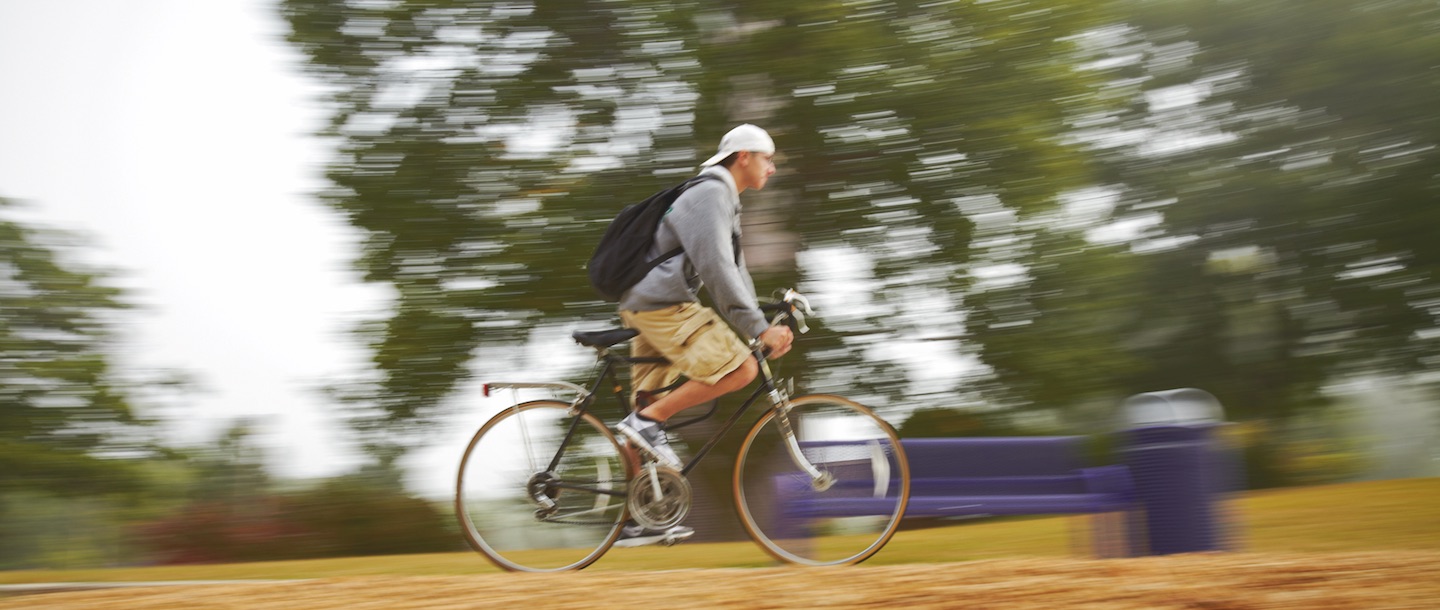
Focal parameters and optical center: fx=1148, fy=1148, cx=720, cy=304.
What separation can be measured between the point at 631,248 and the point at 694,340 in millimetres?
461

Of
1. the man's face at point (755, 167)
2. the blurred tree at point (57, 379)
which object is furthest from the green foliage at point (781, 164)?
the blurred tree at point (57, 379)

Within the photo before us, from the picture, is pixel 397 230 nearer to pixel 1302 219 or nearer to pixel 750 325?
pixel 750 325

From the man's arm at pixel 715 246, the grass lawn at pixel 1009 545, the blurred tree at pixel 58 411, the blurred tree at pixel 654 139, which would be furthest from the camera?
the blurred tree at pixel 58 411

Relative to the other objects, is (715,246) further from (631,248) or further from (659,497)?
(659,497)

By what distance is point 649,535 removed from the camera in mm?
4914

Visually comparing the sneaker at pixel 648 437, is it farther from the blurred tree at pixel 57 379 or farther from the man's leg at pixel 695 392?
the blurred tree at pixel 57 379

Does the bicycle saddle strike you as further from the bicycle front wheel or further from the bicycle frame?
the bicycle front wheel

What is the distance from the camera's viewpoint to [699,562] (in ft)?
21.2

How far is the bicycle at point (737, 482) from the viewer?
4.93 m

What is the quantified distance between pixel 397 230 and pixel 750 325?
247 inches

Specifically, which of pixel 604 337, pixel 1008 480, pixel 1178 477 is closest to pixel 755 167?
pixel 604 337

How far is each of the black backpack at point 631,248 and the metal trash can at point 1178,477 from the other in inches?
103

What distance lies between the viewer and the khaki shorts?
473 centimetres

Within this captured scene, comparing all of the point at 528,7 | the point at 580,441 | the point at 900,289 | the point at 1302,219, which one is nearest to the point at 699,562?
the point at 580,441
